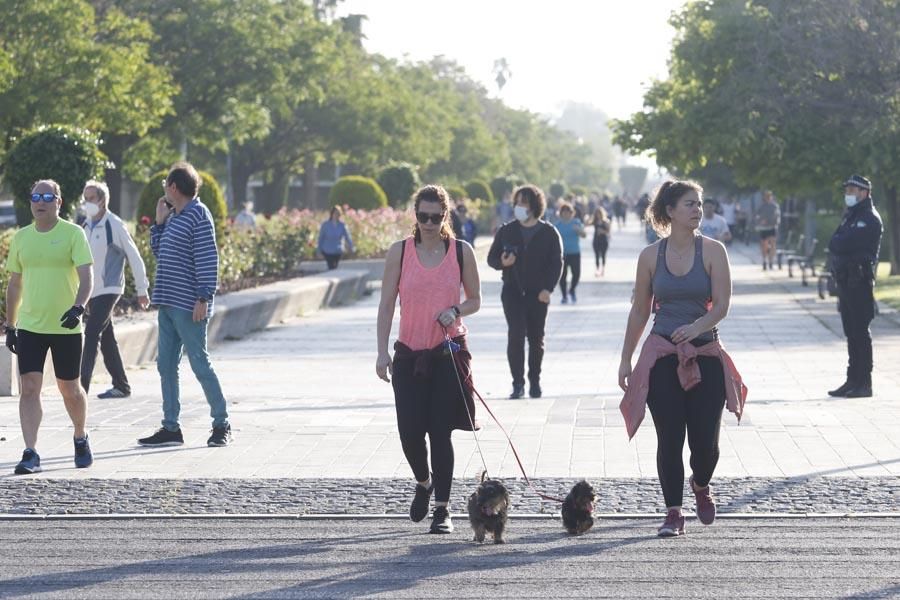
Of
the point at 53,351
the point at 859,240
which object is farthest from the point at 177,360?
the point at 859,240

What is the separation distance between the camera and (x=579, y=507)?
7547 millimetres

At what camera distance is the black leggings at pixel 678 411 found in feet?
24.9

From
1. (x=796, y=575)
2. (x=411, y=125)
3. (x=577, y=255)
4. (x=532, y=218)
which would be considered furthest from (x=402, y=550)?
(x=411, y=125)

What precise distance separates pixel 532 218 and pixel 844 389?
281cm

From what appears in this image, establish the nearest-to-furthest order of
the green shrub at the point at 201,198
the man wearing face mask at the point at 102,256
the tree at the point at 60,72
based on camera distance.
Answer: the man wearing face mask at the point at 102,256 < the green shrub at the point at 201,198 < the tree at the point at 60,72

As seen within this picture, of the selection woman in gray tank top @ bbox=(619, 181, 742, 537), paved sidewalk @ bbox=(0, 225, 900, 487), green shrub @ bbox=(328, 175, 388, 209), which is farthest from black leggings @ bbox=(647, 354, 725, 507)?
green shrub @ bbox=(328, 175, 388, 209)

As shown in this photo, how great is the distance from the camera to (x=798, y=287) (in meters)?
31.1

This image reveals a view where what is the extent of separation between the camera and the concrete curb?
1547 cm

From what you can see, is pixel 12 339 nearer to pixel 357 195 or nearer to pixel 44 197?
pixel 44 197

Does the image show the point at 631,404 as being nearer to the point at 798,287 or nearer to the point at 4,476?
the point at 4,476

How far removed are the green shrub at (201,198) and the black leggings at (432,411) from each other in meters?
15.0

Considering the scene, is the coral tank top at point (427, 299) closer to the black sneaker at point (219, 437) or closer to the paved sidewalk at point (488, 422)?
the paved sidewalk at point (488, 422)

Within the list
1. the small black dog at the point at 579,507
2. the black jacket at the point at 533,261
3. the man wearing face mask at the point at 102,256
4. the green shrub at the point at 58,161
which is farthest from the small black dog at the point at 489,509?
the green shrub at the point at 58,161

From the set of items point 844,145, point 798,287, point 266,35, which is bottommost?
point 798,287
